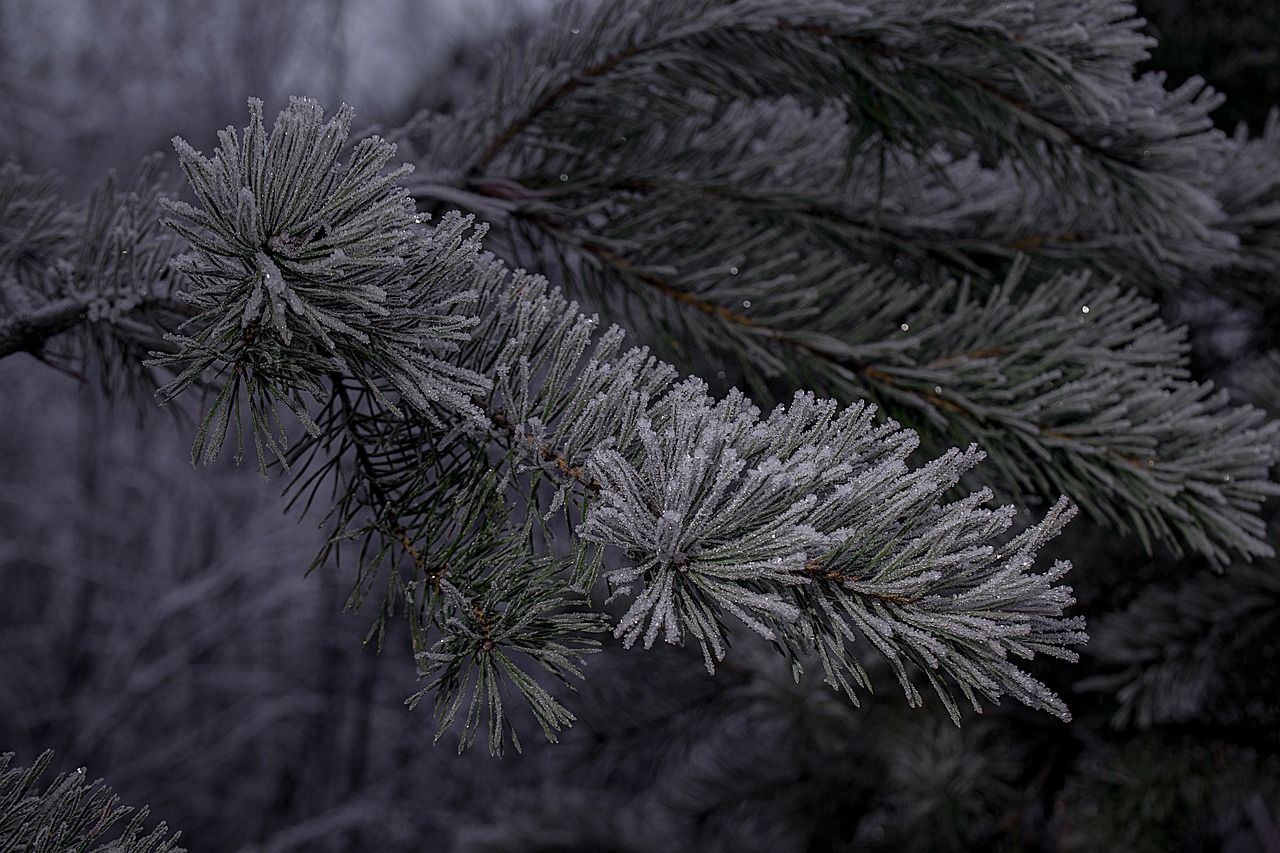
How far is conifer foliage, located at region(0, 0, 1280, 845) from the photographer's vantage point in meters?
0.27

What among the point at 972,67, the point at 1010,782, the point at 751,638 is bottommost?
the point at 1010,782

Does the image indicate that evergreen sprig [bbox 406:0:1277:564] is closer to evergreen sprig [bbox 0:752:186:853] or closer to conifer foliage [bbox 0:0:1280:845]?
conifer foliage [bbox 0:0:1280:845]

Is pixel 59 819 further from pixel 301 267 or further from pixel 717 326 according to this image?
pixel 717 326

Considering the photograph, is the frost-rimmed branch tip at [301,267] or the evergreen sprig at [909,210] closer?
the frost-rimmed branch tip at [301,267]

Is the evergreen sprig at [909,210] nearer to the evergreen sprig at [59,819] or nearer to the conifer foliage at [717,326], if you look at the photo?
the conifer foliage at [717,326]

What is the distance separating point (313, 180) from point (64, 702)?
2.34m

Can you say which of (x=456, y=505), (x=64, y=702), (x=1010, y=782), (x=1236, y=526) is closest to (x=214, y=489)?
(x=64, y=702)

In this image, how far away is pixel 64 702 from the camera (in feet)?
6.70

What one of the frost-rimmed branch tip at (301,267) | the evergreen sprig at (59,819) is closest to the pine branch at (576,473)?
the frost-rimmed branch tip at (301,267)

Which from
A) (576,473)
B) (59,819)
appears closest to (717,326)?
(576,473)

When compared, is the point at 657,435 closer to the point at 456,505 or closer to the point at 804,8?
the point at 456,505

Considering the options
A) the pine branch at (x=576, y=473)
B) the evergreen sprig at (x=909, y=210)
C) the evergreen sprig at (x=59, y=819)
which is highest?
the evergreen sprig at (x=909, y=210)

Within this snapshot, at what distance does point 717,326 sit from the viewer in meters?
0.50

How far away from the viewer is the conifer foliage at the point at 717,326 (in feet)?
0.90
